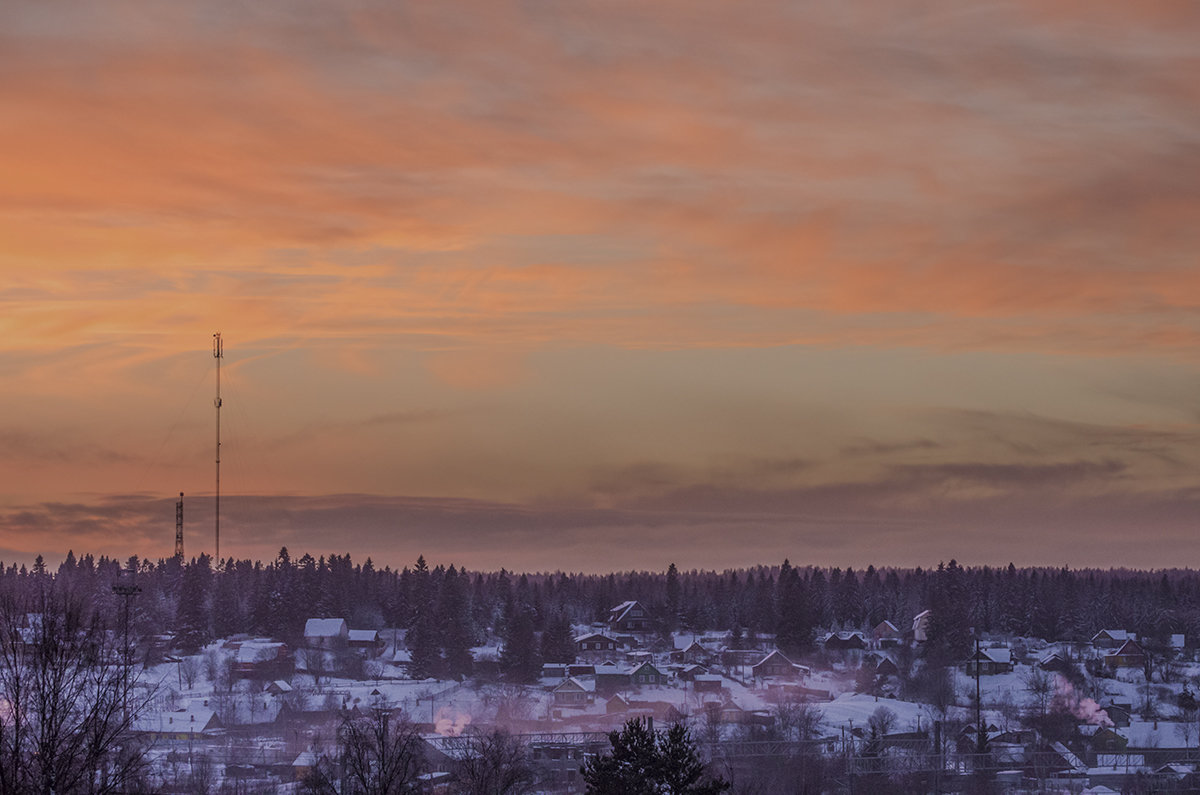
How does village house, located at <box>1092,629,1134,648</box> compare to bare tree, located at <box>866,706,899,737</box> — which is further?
village house, located at <box>1092,629,1134,648</box>

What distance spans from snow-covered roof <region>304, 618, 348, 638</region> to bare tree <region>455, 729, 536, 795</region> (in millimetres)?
47551

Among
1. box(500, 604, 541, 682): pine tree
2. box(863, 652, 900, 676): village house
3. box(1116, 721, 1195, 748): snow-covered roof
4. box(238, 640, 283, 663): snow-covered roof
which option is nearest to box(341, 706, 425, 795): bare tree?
box(500, 604, 541, 682): pine tree

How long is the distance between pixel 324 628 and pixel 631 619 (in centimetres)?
3664

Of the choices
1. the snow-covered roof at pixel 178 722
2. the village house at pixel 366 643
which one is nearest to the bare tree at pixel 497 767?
the snow-covered roof at pixel 178 722

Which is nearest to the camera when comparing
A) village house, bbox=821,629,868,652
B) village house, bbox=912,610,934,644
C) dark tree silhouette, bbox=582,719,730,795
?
dark tree silhouette, bbox=582,719,730,795

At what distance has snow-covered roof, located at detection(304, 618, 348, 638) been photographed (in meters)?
128

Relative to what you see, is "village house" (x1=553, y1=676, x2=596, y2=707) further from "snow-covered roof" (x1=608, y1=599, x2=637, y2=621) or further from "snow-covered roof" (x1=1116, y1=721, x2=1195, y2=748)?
"snow-covered roof" (x1=608, y1=599, x2=637, y2=621)

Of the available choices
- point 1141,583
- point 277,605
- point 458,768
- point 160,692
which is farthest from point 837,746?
point 1141,583

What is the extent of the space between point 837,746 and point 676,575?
82.9 m

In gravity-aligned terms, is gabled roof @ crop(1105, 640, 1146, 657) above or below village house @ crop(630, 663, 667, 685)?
above

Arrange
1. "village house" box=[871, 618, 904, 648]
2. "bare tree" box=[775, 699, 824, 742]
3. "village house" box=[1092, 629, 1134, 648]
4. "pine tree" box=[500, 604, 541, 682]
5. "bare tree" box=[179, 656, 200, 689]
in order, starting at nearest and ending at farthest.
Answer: "bare tree" box=[775, 699, 824, 742], "bare tree" box=[179, 656, 200, 689], "pine tree" box=[500, 604, 541, 682], "village house" box=[1092, 629, 1134, 648], "village house" box=[871, 618, 904, 648]

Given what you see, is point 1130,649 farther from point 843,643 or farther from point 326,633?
point 326,633

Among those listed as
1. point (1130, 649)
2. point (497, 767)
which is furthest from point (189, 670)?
point (1130, 649)

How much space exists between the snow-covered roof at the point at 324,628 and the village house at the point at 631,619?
105 feet
